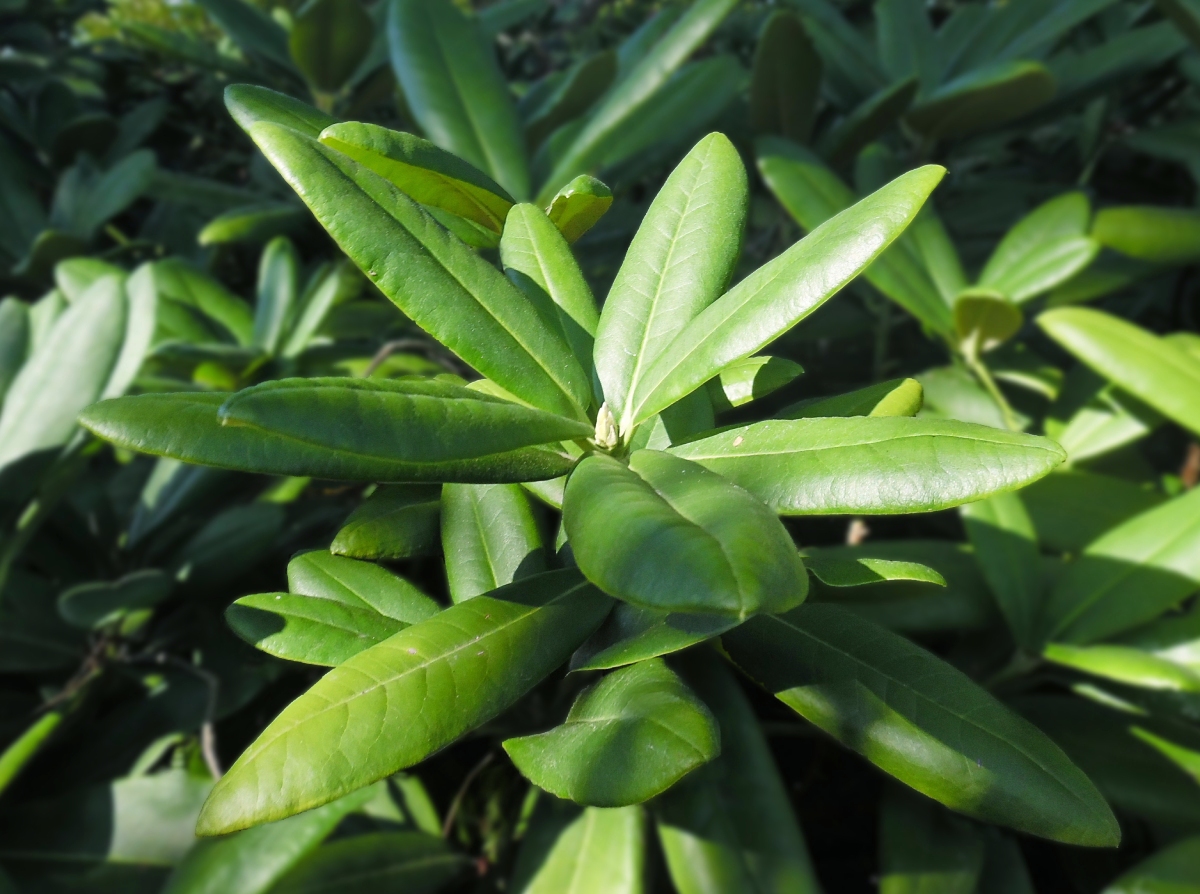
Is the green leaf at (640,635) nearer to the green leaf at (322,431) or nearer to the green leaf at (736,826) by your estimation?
the green leaf at (322,431)

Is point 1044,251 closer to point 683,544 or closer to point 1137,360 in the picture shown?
point 1137,360

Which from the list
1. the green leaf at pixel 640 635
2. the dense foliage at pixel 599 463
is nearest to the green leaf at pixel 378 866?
the dense foliage at pixel 599 463

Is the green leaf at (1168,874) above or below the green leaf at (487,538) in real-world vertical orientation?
below

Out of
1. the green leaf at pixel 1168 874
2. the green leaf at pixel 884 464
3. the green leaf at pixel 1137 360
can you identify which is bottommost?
the green leaf at pixel 1168 874

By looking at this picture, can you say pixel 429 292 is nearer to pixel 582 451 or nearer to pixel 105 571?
pixel 582 451

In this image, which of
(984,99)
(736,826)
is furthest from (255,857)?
(984,99)
